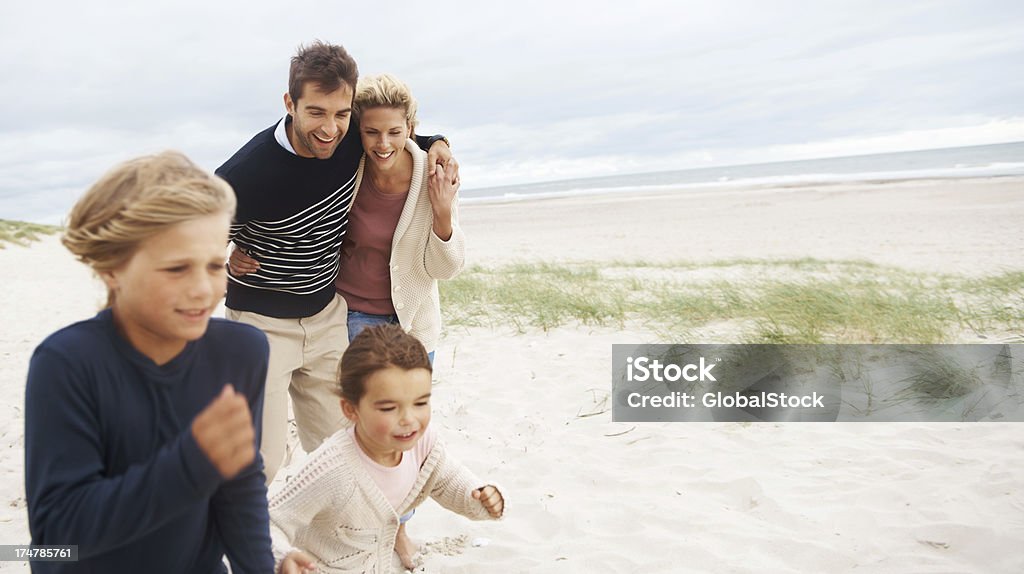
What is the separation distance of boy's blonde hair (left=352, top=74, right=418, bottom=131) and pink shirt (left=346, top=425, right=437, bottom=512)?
1.25 metres

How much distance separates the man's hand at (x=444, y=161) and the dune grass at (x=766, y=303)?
3.25m

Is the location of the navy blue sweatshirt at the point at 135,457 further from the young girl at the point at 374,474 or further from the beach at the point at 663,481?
the young girl at the point at 374,474

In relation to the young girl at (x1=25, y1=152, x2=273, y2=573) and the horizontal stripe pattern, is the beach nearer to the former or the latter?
the young girl at (x1=25, y1=152, x2=273, y2=573)

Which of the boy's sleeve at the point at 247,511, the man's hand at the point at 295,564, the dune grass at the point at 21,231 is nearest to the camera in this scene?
the boy's sleeve at the point at 247,511

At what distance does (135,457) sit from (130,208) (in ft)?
1.62

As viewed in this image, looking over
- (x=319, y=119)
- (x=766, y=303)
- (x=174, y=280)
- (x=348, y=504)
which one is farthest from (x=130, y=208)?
(x=766, y=303)

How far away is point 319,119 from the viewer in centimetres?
279

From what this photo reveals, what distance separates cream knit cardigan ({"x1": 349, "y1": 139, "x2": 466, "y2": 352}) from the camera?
10.3ft

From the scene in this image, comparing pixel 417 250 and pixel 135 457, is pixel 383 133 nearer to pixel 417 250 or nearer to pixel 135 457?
pixel 417 250

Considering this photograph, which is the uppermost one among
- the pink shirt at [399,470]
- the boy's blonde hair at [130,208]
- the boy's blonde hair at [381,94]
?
the boy's blonde hair at [381,94]

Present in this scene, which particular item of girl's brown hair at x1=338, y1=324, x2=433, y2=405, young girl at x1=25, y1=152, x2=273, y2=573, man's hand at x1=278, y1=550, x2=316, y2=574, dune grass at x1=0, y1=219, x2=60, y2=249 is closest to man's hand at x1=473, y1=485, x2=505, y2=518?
girl's brown hair at x1=338, y1=324, x2=433, y2=405

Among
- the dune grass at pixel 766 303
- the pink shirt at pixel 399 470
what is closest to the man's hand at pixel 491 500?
the pink shirt at pixel 399 470

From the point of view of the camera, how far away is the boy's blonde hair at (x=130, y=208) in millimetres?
1389

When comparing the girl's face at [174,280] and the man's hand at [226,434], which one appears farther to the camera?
the girl's face at [174,280]
